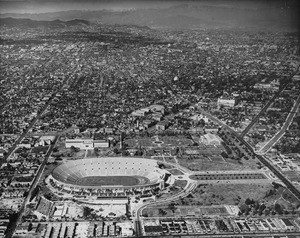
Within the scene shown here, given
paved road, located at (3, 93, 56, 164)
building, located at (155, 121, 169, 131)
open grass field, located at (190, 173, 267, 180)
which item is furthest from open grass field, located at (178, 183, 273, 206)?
paved road, located at (3, 93, 56, 164)

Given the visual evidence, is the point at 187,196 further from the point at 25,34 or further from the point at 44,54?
the point at 25,34

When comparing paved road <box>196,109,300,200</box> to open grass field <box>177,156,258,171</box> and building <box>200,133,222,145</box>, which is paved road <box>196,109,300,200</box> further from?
building <box>200,133,222,145</box>

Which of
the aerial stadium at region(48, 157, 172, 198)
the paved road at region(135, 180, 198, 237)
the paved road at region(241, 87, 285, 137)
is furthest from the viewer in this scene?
the paved road at region(241, 87, 285, 137)

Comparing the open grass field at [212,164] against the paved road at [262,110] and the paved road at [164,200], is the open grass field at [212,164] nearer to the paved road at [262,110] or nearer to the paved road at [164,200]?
the paved road at [164,200]

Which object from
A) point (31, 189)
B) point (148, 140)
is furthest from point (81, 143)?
point (31, 189)

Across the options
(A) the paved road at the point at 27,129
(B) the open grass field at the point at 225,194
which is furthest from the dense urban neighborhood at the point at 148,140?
Result: (A) the paved road at the point at 27,129

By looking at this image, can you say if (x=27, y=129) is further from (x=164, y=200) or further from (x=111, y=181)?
(x=164, y=200)
